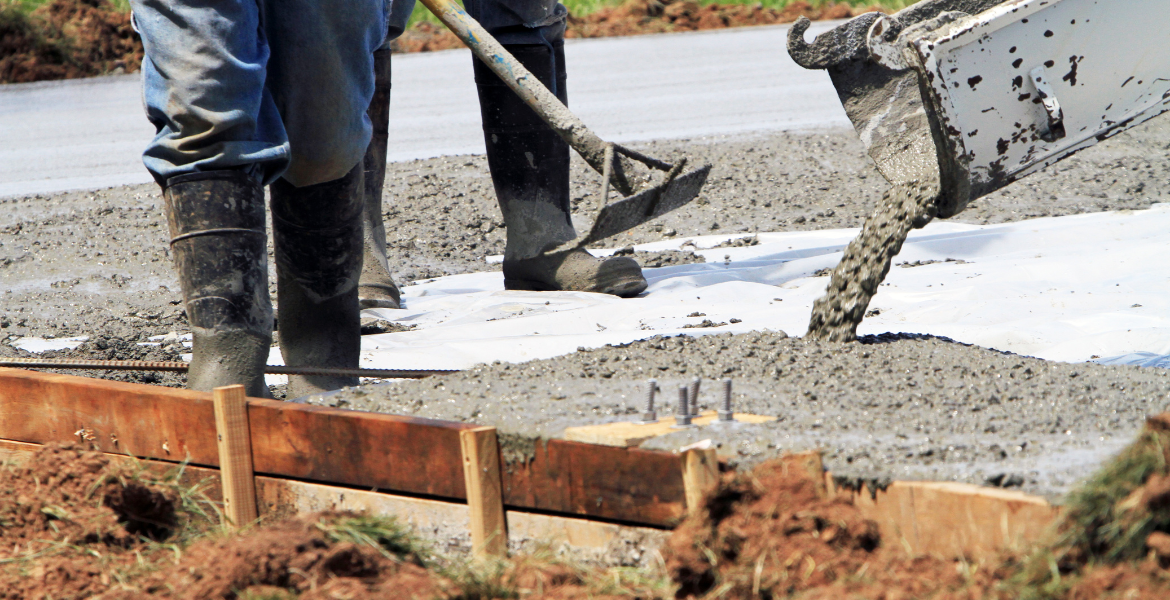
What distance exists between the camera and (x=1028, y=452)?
5.09 feet

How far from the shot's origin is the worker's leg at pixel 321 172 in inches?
84.1

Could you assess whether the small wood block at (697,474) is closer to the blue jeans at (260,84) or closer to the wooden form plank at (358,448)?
the wooden form plank at (358,448)

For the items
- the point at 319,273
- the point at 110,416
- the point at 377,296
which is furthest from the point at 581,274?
the point at 110,416

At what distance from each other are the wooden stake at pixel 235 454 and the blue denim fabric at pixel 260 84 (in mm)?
435

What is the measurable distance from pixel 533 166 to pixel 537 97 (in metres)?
0.74

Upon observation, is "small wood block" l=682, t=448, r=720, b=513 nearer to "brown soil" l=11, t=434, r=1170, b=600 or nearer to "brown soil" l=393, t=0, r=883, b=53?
"brown soil" l=11, t=434, r=1170, b=600

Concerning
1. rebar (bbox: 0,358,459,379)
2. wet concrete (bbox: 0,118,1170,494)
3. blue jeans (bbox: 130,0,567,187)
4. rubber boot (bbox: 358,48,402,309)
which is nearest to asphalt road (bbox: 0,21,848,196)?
wet concrete (bbox: 0,118,1170,494)

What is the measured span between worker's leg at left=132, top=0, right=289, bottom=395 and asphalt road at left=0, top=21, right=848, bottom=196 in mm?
3843

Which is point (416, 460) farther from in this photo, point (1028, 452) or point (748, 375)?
point (1028, 452)

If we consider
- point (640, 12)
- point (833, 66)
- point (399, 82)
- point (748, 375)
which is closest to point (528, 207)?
point (833, 66)

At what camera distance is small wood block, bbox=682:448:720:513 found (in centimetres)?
144

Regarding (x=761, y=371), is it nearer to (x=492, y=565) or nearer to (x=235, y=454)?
(x=492, y=565)

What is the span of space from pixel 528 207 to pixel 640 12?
308 inches

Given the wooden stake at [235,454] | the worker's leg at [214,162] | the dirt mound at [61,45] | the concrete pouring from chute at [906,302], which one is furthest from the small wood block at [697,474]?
the dirt mound at [61,45]
